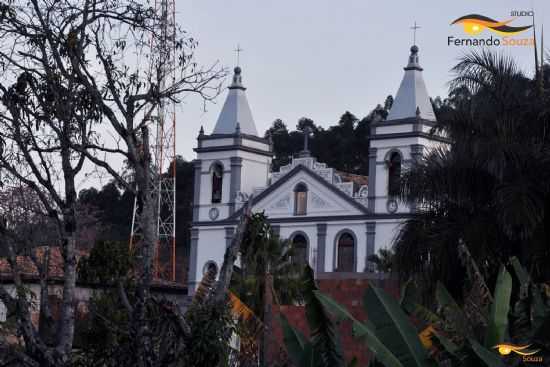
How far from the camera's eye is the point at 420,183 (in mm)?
20906

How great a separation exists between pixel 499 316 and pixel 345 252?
4309cm

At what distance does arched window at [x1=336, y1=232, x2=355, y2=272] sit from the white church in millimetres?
44

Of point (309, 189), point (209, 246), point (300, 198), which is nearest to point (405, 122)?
point (309, 189)

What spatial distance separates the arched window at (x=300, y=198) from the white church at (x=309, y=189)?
46 mm

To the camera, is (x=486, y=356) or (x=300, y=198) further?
(x=300, y=198)

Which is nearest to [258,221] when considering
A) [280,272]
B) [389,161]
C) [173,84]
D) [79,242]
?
[173,84]

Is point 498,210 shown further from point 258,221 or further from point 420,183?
point 258,221

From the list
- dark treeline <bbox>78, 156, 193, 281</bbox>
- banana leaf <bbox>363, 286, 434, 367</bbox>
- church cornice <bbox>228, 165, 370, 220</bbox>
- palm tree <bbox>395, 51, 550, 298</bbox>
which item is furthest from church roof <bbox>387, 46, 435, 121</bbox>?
banana leaf <bbox>363, 286, 434, 367</bbox>

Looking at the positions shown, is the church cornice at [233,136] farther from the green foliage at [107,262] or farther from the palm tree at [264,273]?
the green foliage at [107,262]

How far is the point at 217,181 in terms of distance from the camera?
203ft

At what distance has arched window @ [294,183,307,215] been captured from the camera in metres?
58.5

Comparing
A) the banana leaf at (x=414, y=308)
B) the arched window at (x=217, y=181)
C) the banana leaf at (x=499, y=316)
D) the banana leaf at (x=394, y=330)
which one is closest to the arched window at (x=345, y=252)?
the arched window at (x=217, y=181)

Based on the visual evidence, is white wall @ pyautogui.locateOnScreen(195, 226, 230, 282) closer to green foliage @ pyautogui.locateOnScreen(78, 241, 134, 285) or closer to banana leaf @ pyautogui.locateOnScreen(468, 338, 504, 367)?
green foliage @ pyautogui.locateOnScreen(78, 241, 134, 285)

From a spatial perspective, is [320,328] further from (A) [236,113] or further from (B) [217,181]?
(B) [217,181]
